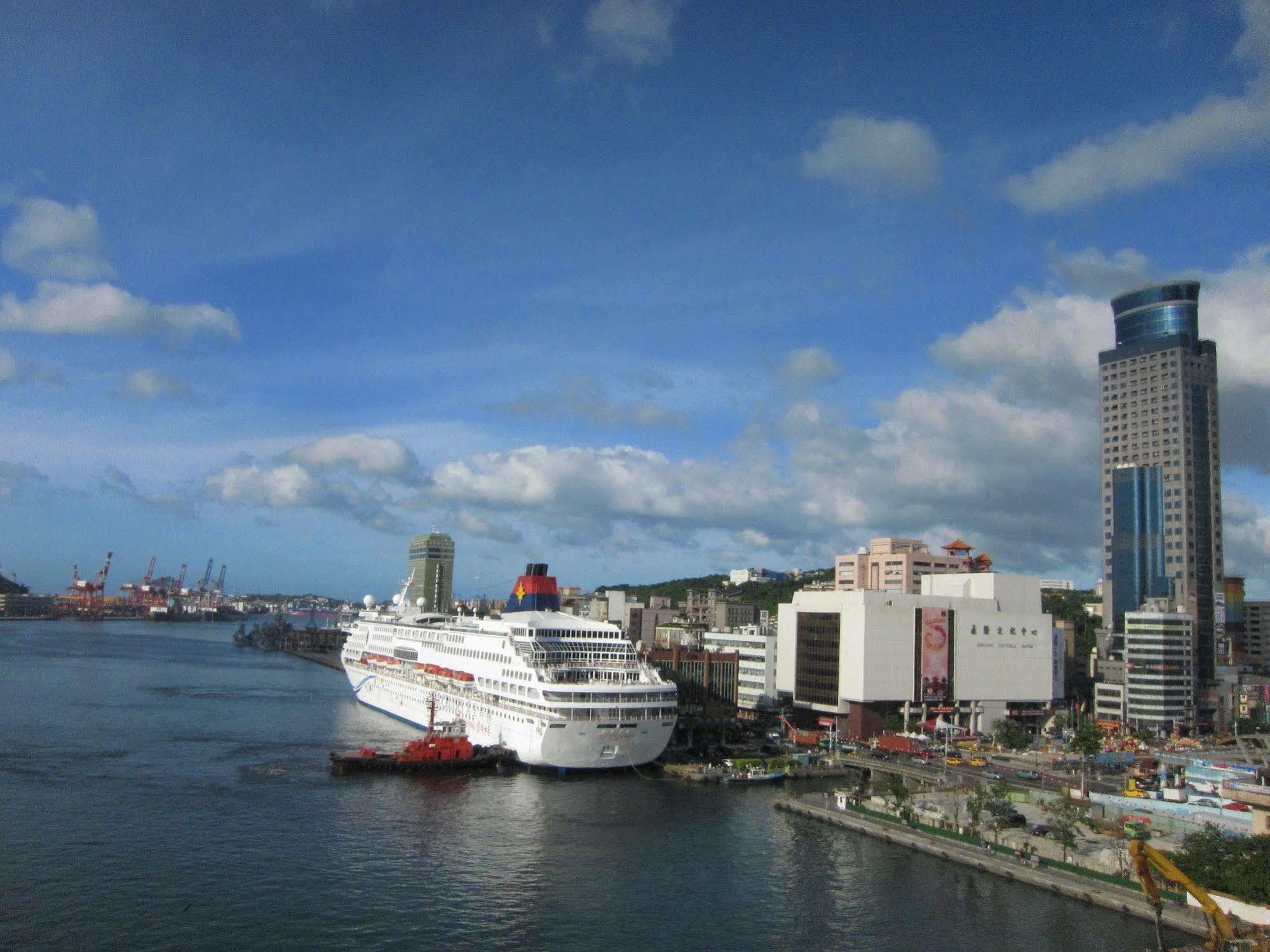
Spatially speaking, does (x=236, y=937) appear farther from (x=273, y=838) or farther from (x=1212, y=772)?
(x=1212, y=772)

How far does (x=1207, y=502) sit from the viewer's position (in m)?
113

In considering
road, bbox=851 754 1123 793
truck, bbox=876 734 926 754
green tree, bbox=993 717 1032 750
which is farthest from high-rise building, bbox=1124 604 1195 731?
truck, bbox=876 734 926 754

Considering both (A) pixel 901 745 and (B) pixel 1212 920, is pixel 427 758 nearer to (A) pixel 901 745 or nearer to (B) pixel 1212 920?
(A) pixel 901 745

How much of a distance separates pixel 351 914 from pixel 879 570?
87326 mm

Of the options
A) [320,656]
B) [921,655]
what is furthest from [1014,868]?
[320,656]

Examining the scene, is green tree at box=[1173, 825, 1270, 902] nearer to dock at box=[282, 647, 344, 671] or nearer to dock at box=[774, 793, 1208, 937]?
dock at box=[774, 793, 1208, 937]

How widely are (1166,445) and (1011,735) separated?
64107 mm

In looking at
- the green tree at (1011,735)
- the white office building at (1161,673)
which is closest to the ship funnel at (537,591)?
the green tree at (1011,735)

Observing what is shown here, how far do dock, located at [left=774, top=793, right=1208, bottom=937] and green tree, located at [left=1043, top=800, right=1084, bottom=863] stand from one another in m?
0.95

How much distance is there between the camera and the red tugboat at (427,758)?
161 ft

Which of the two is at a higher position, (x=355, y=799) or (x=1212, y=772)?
(x=1212, y=772)

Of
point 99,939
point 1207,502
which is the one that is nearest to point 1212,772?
point 99,939

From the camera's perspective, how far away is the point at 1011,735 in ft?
222

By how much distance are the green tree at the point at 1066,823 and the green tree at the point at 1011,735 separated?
27250 mm
